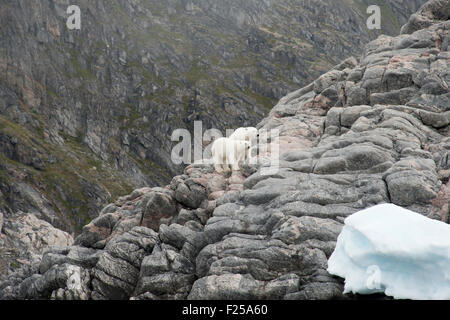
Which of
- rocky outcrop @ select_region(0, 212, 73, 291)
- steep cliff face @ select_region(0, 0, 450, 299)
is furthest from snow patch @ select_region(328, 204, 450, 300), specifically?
rocky outcrop @ select_region(0, 212, 73, 291)

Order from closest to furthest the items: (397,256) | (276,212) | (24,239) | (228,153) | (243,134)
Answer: (397,256) < (276,212) < (228,153) < (243,134) < (24,239)

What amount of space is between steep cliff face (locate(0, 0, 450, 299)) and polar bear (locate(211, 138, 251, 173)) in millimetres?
1191

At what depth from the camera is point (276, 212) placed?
1025 inches

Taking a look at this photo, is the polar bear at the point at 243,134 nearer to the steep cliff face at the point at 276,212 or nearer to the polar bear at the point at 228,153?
the polar bear at the point at 228,153

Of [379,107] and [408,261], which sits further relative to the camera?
[379,107]

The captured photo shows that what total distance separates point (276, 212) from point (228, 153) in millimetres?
13573

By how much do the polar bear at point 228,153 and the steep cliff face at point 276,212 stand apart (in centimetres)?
119

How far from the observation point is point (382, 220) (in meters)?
20.2

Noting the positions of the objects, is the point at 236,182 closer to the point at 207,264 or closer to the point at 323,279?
the point at 207,264

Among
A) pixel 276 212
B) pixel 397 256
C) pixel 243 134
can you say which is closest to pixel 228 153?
pixel 243 134

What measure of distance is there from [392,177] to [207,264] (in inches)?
487

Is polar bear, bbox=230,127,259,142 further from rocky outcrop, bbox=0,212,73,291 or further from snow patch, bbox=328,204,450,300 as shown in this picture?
rocky outcrop, bbox=0,212,73,291

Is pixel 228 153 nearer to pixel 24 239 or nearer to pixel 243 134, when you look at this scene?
pixel 243 134
